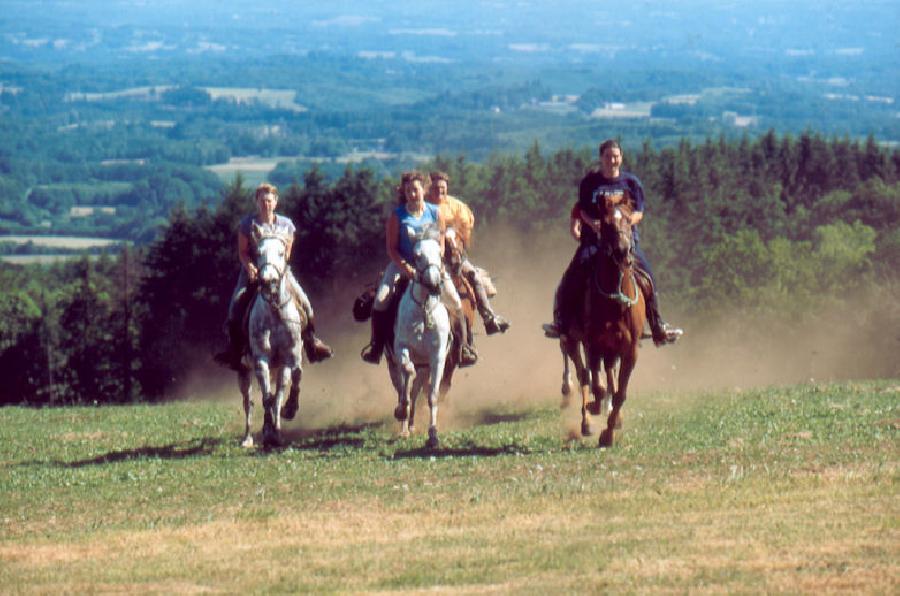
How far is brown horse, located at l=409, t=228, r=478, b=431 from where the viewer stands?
917 inches

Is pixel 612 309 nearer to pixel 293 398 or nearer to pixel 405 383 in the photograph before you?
pixel 405 383

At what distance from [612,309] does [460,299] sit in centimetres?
403

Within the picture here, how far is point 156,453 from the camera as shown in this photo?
23.1 m

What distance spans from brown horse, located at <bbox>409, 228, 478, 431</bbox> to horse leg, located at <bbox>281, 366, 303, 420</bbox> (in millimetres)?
1668

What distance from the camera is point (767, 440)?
2027 centimetres

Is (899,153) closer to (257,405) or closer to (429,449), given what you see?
(257,405)

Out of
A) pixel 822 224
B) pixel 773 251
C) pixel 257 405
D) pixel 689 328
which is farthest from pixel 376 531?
pixel 822 224

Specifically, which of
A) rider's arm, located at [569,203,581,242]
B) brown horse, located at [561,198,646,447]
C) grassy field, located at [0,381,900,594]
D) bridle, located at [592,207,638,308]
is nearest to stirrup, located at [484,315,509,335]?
→ grassy field, located at [0,381,900,594]

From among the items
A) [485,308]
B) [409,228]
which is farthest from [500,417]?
[409,228]

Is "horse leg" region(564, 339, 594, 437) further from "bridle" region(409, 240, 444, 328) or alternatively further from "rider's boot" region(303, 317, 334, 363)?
"rider's boot" region(303, 317, 334, 363)

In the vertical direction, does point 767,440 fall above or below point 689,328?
above

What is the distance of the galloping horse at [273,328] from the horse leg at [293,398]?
0.28 feet

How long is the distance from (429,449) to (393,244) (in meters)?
2.90

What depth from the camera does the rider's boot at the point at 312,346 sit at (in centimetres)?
2322
